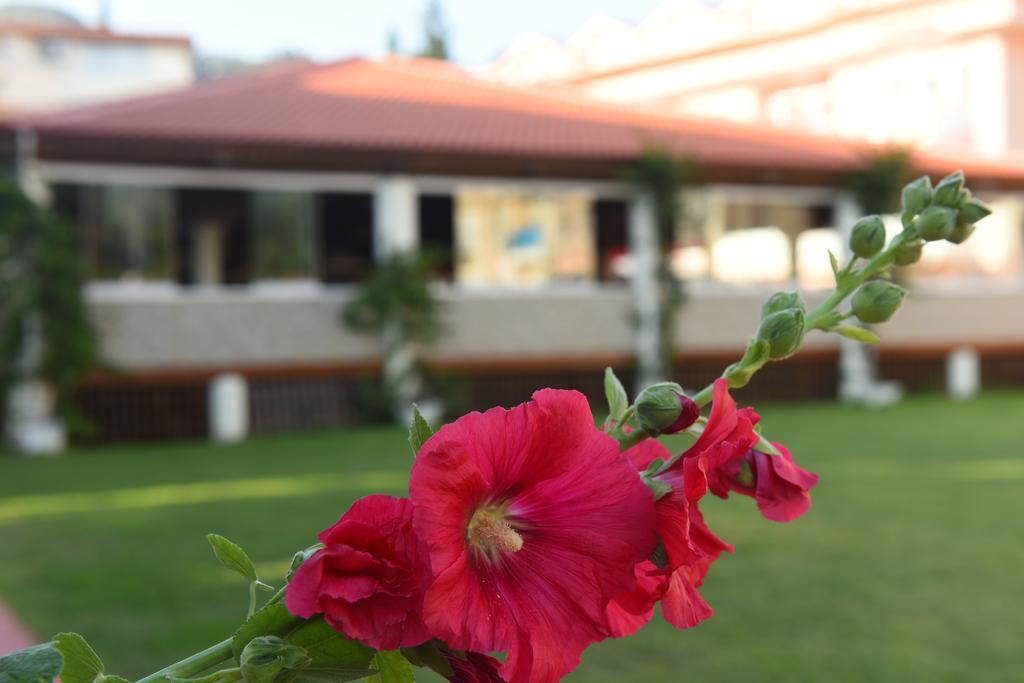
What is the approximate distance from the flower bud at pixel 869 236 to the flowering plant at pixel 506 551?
2.4 inches

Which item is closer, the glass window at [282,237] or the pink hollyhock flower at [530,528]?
the pink hollyhock flower at [530,528]

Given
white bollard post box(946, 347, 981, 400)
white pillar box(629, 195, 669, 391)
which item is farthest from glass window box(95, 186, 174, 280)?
white bollard post box(946, 347, 981, 400)

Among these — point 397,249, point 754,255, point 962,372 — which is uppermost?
point 397,249

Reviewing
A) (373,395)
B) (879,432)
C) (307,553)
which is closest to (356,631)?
(307,553)

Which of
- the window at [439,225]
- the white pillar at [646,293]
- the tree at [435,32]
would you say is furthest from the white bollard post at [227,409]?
the tree at [435,32]

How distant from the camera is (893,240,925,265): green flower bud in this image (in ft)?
1.58

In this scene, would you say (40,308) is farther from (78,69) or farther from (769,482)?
(78,69)

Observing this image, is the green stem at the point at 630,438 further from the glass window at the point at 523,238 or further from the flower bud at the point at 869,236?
the glass window at the point at 523,238

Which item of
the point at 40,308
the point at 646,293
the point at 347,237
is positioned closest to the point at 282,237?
the point at 347,237

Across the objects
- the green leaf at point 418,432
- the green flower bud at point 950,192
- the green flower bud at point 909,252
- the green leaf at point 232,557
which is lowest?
the green leaf at point 232,557

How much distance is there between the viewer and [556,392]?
0.41 meters

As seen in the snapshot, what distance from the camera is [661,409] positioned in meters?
0.44

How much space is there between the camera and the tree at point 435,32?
45.9 meters

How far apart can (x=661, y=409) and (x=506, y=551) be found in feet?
0.27
